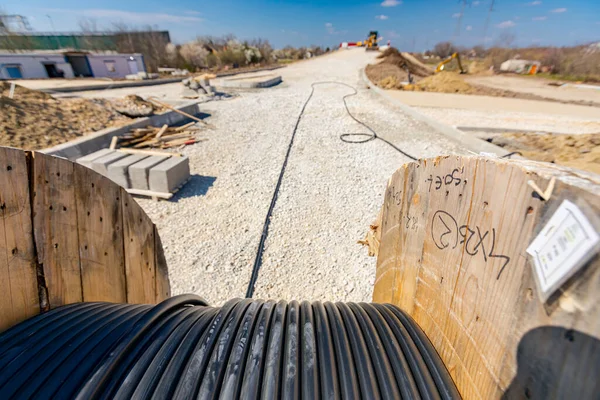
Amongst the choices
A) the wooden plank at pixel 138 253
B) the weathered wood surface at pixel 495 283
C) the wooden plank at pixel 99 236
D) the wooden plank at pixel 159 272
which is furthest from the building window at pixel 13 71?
the weathered wood surface at pixel 495 283

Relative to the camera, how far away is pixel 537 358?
0.93 metres

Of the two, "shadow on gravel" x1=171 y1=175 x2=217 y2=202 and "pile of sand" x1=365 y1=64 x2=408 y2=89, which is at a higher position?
"pile of sand" x1=365 y1=64 x2=408 y2=89

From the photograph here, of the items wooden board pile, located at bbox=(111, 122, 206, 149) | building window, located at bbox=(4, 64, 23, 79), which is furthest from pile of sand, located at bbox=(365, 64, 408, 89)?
building window, located at bbox=(4, 64, 23, 79)

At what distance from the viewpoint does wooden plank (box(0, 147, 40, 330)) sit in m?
1.45

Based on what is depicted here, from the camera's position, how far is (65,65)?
27.1 meters

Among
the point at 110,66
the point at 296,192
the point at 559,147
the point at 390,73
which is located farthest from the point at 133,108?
the point at 110,66

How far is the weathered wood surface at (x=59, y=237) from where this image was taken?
4.92ft

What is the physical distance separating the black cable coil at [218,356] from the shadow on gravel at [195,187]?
3787mm

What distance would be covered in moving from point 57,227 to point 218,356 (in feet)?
4.06

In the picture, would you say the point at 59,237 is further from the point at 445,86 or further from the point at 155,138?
the point at 445,86

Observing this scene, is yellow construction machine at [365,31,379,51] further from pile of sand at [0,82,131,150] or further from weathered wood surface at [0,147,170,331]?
weathered wood surface at [0,147,170,331]

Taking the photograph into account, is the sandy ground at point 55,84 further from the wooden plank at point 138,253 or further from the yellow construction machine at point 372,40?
the yellow construction machine at point 372,40

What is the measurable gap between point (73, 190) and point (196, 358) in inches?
51.3

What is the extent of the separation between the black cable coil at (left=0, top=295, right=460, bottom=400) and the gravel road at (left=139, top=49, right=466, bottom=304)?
1.81m
